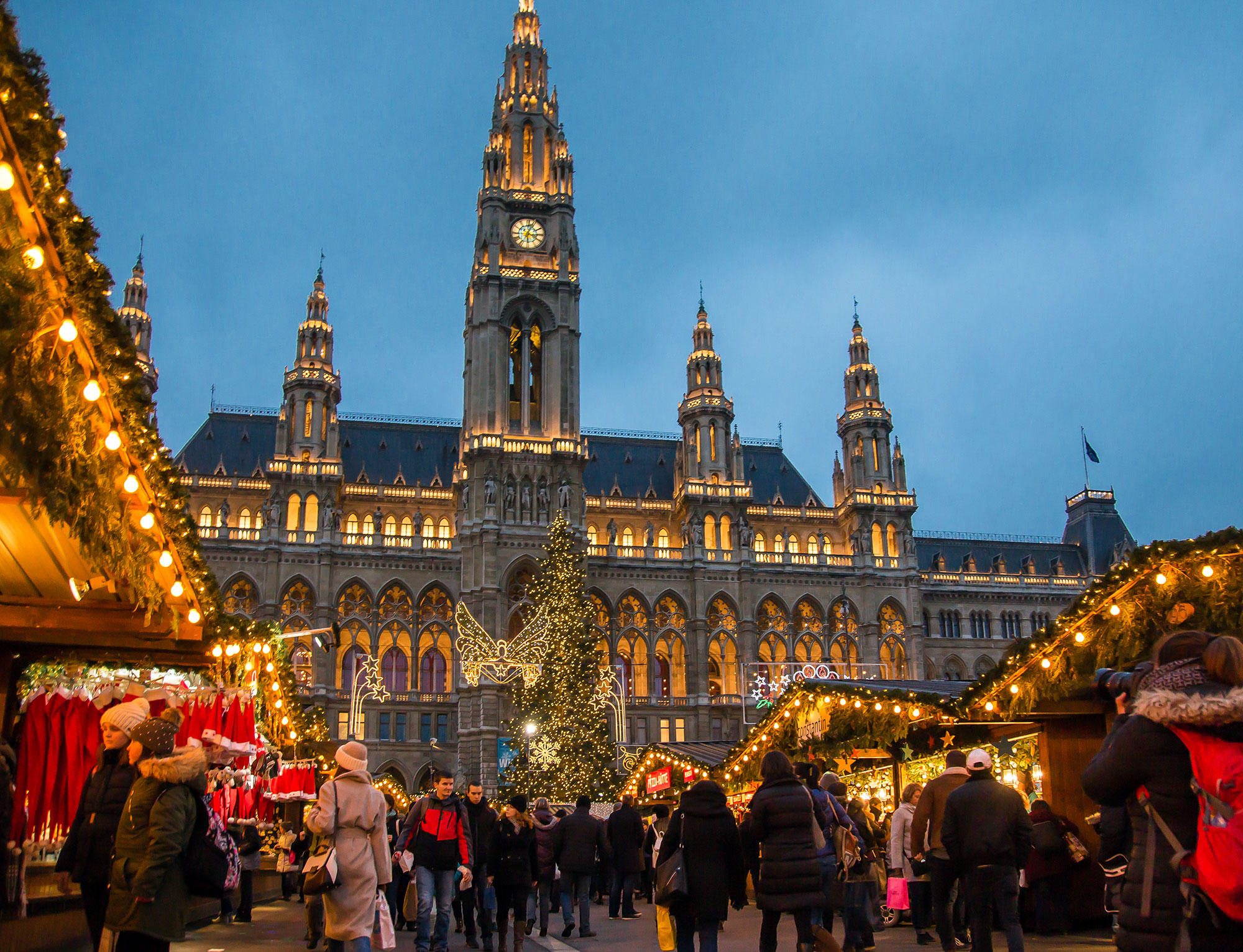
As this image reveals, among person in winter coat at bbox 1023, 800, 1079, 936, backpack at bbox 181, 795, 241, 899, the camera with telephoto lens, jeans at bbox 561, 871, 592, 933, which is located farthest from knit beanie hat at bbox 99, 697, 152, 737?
person in winter coat at bbox 1023, 800, 1079, 936

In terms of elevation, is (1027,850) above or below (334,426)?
below

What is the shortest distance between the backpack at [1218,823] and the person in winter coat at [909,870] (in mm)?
7892

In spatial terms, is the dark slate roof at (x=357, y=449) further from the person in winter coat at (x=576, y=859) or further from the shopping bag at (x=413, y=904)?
the shopping bag at (x=413, y=904)

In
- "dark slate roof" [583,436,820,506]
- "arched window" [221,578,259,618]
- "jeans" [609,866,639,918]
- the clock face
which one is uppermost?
the clock face

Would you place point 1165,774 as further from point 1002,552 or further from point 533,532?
point 1002,552

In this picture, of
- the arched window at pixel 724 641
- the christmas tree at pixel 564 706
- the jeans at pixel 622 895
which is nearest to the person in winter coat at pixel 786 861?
the jeans at pixel 622 895

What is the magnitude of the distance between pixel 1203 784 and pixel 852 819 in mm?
8601

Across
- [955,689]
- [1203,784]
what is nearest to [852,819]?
[955,689]

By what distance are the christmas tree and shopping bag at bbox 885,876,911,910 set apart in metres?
23.1

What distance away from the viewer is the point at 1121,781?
13.9 feet

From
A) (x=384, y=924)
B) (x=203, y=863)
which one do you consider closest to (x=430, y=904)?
(x=384, y=924)

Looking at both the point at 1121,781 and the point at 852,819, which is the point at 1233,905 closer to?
the point at 1121,781

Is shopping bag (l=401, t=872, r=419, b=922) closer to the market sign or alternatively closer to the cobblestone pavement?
the cobblestone pavement

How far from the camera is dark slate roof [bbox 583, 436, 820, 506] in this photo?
5984 cm
